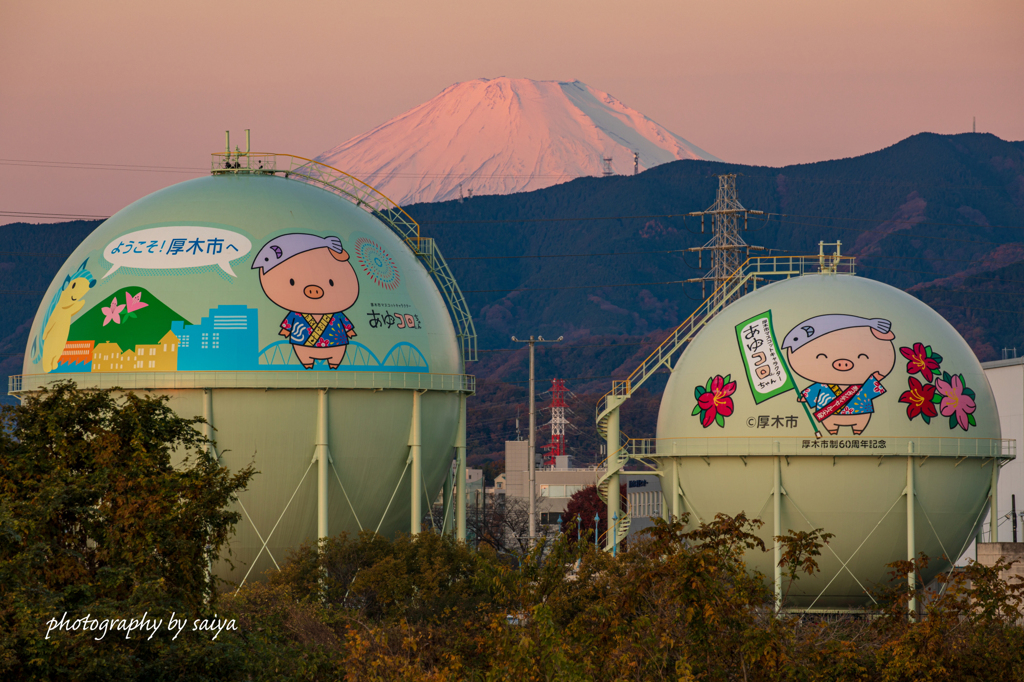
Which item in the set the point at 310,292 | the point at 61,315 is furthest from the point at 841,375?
the point at 61,315

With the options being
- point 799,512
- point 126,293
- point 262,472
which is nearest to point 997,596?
point 799,512

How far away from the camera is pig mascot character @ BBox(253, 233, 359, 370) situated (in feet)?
101

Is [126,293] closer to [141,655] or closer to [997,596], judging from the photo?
[141,655]

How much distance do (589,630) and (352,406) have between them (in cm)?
1218

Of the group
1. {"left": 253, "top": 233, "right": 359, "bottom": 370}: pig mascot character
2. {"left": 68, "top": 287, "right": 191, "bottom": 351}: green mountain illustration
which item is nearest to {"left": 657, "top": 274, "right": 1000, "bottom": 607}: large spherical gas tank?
{"left": 253, "top": 233, "right": 359, "bottom": 370}: pig mascot character

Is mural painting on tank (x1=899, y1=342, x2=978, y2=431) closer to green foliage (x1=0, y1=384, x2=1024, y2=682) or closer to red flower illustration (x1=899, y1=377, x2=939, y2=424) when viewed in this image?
red flower illustration (x1=899, y1=377, x2=939, y2=424)

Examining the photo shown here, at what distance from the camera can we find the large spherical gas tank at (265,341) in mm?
30484

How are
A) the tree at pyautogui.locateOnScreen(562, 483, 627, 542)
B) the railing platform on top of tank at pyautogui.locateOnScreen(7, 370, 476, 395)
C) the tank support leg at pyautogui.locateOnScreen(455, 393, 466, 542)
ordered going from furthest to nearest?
the tree at pyautogui.locateOnScreen(562, 483, 627, 542) → the tank support leg at pyautogui.locateOnScreen(455, 393, 466, 542) → the railing platform on top of tank at pyautogui.locateOnScreen(7, 370, 476, 395)

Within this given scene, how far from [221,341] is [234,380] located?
102cm

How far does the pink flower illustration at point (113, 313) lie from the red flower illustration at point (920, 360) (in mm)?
19501

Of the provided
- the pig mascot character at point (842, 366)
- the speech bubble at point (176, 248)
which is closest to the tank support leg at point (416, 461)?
the speech bubble at point (176, 248)

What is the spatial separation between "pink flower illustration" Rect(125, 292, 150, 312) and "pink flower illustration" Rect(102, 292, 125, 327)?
18 cm

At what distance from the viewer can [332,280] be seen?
31578 millimetres

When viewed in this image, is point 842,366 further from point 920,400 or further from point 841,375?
point 920,400
